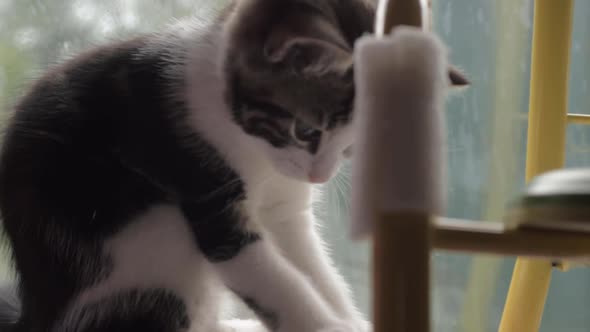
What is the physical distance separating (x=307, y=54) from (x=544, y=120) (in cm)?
38

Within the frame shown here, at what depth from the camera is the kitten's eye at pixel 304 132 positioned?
2.74 ft

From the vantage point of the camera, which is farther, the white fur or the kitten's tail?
the kitten's tail

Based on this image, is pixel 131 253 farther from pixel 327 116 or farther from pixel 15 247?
pixel 327 116

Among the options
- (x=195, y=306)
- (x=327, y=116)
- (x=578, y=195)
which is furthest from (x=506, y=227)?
(x=195, y=306)

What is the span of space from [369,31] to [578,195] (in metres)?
0.45

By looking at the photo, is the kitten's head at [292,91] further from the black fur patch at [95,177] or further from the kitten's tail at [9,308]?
the kitten's tail at [9,308]

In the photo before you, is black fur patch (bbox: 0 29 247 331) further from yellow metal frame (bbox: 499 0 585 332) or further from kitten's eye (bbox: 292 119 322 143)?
yellow metal frame (bbox: 499 0 585 332)

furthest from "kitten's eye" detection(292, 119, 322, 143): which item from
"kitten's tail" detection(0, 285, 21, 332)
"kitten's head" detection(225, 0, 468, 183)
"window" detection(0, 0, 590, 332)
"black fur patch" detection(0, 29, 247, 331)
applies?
"kitten's tail" detection(0, 285, 21, 332)

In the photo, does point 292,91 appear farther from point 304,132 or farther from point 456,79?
point 456,79

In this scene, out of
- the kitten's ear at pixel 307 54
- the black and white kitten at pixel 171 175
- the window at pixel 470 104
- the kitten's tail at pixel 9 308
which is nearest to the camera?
the kitten's ear at pixel 307 54

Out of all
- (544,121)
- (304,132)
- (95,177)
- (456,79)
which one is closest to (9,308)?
(95,177)

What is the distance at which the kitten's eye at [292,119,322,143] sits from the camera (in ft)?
2.74

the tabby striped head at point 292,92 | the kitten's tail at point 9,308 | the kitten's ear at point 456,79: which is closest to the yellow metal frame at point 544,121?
the kitten's ear at point 456,79

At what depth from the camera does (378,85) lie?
390 millimetres
